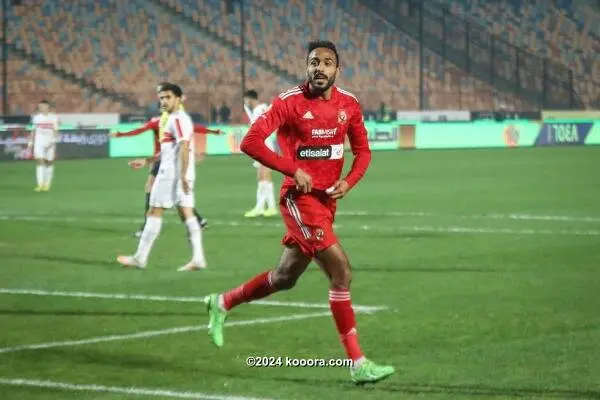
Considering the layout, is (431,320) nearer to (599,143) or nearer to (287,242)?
(287,242)

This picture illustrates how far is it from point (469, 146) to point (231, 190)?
2592 centimetres

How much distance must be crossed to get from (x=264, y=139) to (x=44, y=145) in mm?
22296

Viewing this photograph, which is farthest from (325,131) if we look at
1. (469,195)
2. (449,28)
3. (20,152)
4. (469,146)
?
(449,28)

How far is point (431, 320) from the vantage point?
10.9 metres

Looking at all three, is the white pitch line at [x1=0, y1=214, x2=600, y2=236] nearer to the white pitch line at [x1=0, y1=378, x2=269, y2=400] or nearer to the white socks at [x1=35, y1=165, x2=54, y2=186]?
the white socks at [x1=35, y1=165, x2=54, y2=186]

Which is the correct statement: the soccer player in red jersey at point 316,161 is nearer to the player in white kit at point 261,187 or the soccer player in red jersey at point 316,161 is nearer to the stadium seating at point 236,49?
the player in white kit at point 261,187

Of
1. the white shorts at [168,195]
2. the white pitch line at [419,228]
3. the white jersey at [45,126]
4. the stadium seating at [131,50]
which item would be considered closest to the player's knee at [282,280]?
the white shorts at [168,195]

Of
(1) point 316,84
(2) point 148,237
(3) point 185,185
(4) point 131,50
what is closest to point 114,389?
(1) point 316,84

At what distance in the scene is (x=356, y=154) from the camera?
29.9 ft

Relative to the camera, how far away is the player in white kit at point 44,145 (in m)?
29.1

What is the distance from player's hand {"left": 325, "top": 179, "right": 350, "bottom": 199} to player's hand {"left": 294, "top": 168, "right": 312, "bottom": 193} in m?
0.26

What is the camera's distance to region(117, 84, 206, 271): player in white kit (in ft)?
48.1

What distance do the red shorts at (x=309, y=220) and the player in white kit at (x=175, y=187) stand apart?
5943mm

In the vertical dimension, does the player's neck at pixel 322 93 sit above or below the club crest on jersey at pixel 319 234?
above
